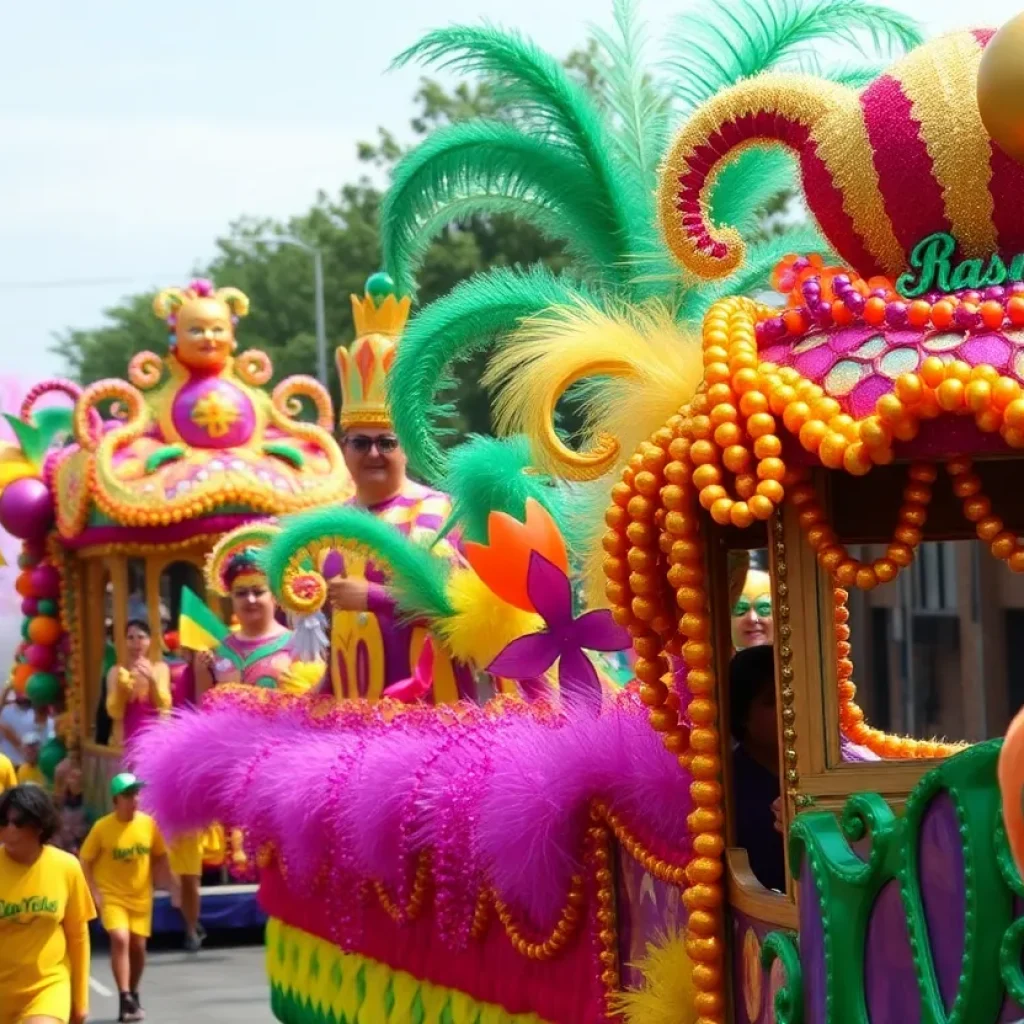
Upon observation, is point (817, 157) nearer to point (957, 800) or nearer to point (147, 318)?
point (957, 800)

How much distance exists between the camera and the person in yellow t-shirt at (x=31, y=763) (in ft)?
51.0

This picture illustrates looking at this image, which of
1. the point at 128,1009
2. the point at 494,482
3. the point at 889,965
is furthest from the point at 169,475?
the point at 889,965

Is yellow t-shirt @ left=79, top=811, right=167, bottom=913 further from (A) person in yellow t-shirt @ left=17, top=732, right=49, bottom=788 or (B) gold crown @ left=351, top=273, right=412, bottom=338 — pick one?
(A) person in yellow t-shirt @ left=17, top=732, right=49, bottom=788

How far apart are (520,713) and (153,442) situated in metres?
8.15

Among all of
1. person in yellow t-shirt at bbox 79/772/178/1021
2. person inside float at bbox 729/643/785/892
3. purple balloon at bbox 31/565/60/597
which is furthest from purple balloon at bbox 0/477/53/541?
person inside float at bbox 729/643/785/892

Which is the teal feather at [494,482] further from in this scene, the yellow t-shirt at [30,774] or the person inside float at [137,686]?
the yellow t-shirt at [30,774]

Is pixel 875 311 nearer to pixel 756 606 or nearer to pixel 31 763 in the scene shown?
pixel 756 606

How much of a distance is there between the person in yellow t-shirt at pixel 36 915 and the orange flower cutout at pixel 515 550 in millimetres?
1640

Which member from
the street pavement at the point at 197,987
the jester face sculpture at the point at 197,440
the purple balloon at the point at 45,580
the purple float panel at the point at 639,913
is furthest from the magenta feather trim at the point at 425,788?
the purple balloon at the point at 45,580

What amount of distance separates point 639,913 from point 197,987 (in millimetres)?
Answer: 6355

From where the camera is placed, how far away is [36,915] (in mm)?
7164

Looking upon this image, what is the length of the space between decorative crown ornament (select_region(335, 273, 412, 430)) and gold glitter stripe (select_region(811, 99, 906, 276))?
411 centimetres

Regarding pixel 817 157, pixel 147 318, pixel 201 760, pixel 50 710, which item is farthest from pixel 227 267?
pixel 817 157

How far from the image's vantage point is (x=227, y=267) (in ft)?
172
